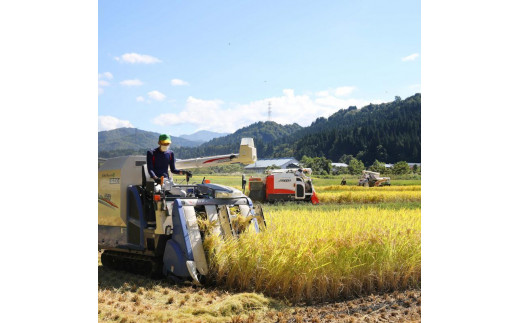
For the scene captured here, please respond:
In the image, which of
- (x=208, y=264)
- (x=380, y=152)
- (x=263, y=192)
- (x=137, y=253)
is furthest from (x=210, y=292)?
(x=263, y=192)

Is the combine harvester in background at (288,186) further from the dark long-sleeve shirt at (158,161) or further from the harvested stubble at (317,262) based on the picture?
the harvested stubble at (317,262)

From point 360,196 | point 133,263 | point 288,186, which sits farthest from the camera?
point 360,196

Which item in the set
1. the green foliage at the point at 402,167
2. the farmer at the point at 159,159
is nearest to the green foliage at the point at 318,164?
the green foliage at the point at 402,167

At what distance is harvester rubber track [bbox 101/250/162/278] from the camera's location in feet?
23.6

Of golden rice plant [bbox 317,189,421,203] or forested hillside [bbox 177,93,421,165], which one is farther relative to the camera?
golden rice plant [bbox 317,189,421,203]

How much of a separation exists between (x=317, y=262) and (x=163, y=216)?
2.36 m

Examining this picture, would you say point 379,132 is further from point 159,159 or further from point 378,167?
point 159,159

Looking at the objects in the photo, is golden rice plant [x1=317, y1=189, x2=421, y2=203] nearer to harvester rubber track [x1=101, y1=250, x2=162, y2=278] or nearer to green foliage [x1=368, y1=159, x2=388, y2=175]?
green foliage [x1=368, y1=159, x2=388, y2=175]

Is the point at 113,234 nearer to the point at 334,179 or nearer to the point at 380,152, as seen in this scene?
the point at 380,152

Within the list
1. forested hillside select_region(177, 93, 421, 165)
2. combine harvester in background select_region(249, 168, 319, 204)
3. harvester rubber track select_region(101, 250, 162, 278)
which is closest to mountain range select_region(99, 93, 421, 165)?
forested hillside select_region(177, 93, 421, 165)

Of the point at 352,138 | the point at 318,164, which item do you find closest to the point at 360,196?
the point at 318,164

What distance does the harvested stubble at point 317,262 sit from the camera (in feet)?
20.0

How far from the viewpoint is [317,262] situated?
6.11 meters

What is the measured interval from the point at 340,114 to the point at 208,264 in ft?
27.8
